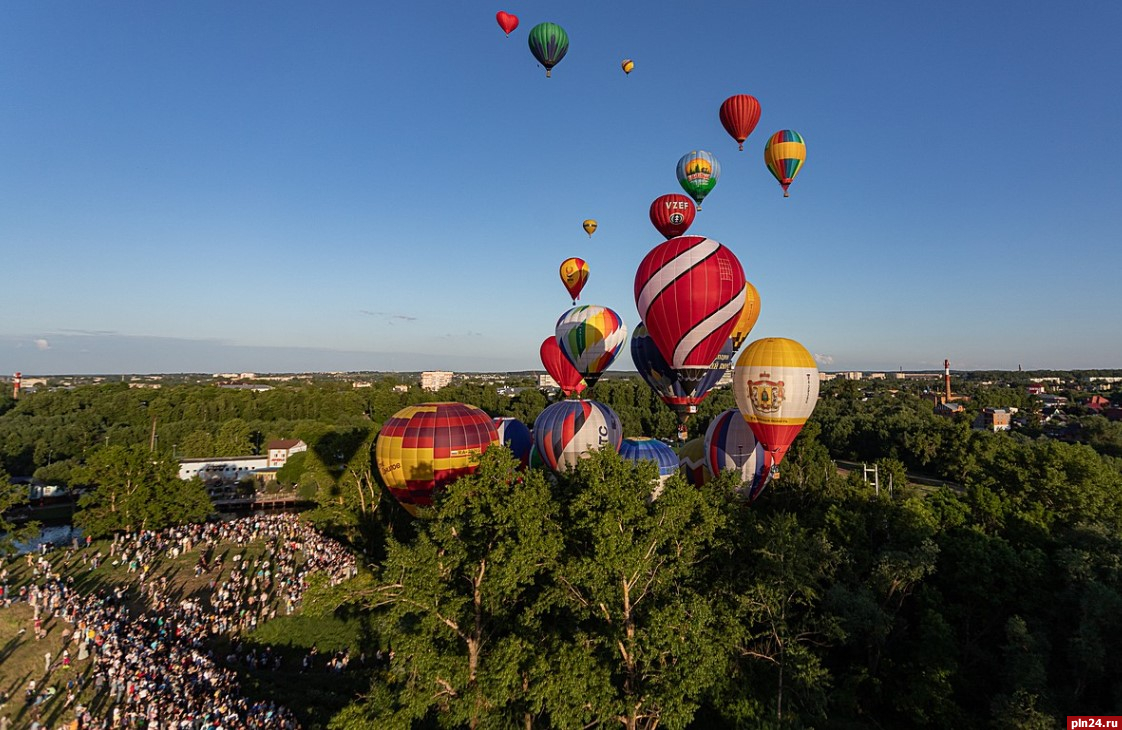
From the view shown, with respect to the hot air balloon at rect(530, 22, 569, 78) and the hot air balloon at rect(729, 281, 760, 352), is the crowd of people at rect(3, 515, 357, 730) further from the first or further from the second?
the hot air balloon at rect(530, 22, 569, 78)

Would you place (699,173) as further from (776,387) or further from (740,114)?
(776,387)

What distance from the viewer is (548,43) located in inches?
1043

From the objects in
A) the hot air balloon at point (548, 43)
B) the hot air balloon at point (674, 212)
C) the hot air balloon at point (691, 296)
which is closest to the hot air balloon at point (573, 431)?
the hot air balloon at point (691, 296)

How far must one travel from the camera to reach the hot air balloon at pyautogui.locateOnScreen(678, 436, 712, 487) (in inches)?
925

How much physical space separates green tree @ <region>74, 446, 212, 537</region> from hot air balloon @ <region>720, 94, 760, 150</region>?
124 ft

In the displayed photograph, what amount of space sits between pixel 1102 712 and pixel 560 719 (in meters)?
13.7

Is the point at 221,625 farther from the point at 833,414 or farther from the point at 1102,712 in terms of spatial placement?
the point at 833,414

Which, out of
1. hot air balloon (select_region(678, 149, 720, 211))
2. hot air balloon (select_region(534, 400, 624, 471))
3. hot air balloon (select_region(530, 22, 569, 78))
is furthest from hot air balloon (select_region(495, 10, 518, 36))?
hot air balloon (select_region(534, 400, 624, 471))

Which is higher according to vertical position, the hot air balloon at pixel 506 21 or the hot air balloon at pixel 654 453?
the hot air balloon at pixel 506 21

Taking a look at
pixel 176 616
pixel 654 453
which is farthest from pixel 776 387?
pixel 176 616

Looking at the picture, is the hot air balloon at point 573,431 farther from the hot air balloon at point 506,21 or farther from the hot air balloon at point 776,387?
the hot air balloon at point 506,21

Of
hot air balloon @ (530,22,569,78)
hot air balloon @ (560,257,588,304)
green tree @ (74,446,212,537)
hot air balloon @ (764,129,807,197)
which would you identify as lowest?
green tree @ (74,446,212,537)

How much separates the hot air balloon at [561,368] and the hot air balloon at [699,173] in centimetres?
1213

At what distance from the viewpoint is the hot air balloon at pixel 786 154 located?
2444cm
